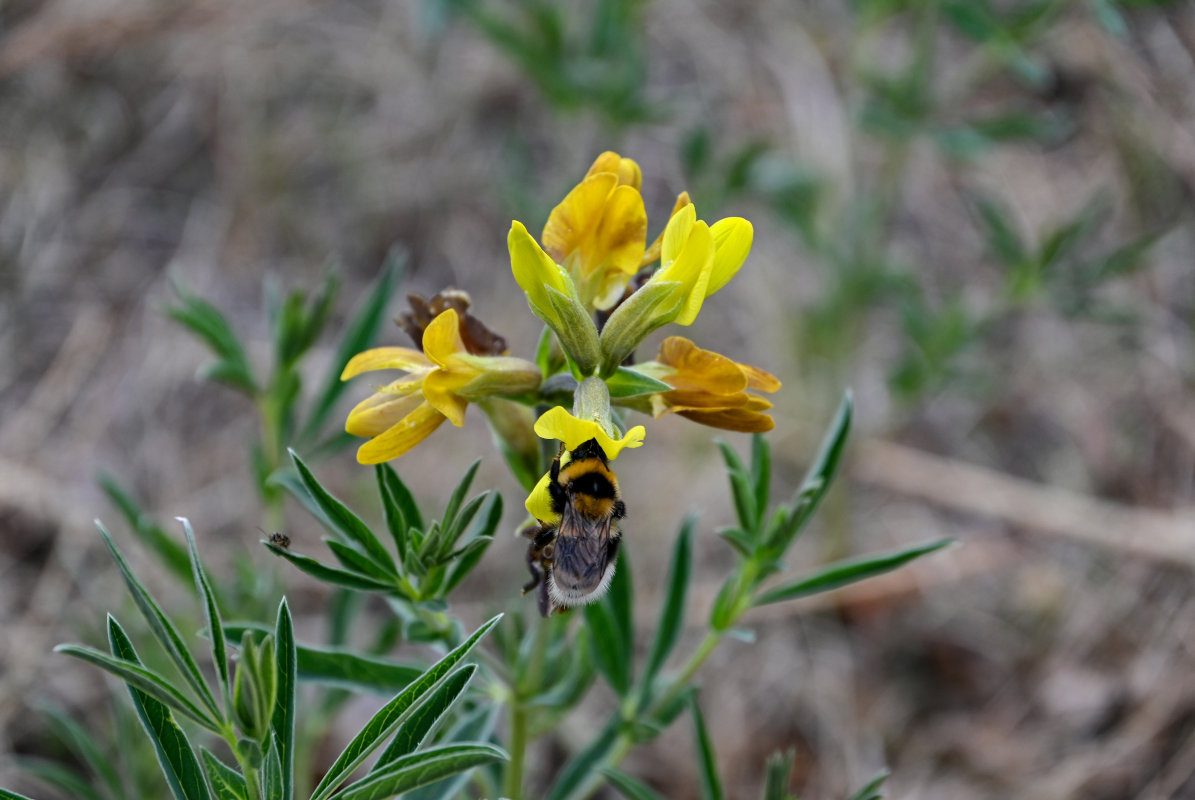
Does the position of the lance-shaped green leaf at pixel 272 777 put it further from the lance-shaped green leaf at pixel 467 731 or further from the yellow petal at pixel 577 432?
the yellow petal at pixel 577 432

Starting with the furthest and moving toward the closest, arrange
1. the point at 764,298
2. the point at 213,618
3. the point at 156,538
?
the point at 764,298 → the point at 156,538 → the point at 213,618

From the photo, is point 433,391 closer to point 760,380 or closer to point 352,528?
point 352,528

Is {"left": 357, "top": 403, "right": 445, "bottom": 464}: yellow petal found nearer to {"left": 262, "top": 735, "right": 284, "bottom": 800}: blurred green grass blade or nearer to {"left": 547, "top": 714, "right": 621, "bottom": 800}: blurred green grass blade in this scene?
{"left": 262, "top": 735, "right": 284, "bottom": 800}: blurred green grass blade

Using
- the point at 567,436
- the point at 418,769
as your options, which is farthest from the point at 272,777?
the point at 567,436

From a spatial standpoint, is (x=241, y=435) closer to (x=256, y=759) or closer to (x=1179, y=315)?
(x=256, y=759)

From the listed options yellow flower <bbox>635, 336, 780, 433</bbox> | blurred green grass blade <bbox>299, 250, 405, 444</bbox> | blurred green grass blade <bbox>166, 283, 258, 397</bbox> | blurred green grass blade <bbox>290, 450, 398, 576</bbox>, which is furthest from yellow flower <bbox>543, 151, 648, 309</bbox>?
blurred green grass blade <bbox>166, 283, 258, 397</bbox>

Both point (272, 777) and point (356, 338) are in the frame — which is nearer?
point (272, 777)

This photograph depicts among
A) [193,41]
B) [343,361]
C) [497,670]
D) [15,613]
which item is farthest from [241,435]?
[497,670]
